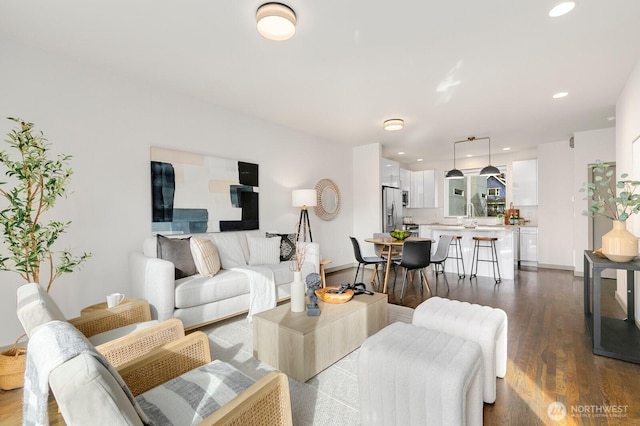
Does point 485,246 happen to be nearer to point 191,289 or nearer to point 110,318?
point 191,289

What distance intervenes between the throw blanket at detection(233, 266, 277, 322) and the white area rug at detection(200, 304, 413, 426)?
1.21 ft

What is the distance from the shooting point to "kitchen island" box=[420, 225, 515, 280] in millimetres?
5316

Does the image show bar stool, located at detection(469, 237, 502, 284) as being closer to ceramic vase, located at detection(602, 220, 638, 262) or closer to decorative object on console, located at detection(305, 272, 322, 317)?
ceramic vase, located at detection(602, 220, 638, 262)

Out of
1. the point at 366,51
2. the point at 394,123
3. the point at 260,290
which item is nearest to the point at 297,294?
the point at 260,290

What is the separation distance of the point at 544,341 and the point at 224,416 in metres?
2.96

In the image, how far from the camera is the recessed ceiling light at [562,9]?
2135 millimetres

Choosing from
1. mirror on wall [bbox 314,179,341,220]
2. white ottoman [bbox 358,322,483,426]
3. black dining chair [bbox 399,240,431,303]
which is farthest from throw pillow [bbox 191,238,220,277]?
mirror on wall [bbox 314,179,341,220]

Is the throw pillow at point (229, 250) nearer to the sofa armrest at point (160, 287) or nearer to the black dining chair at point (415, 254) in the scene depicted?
the sofa armrest at point (160, 287)

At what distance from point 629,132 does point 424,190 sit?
5.02 meters

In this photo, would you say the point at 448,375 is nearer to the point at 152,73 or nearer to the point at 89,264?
the point at 89,264

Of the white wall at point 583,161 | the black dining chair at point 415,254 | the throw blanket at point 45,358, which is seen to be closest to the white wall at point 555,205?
the white wall at point 583,161

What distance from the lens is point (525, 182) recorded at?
22.4 feet

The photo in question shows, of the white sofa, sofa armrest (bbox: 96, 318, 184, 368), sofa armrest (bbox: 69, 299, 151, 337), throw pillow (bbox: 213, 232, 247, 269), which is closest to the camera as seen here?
sofa armrest (bbox: 96, 318, 184, 368)

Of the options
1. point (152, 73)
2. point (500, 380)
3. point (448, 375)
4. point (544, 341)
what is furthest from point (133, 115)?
point (544, 341)
